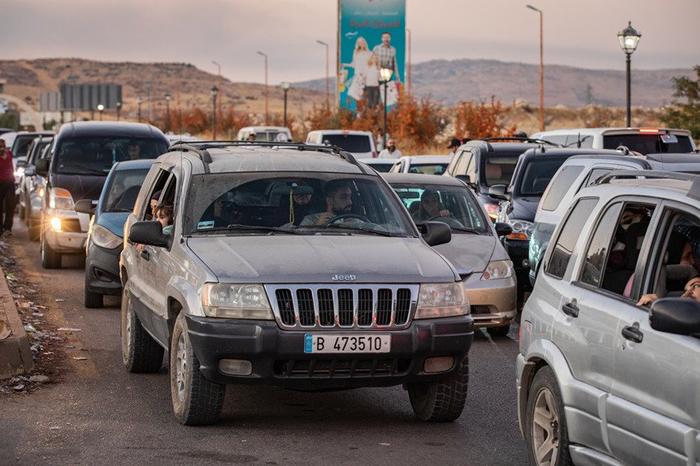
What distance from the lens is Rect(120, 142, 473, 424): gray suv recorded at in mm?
8914

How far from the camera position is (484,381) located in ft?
38.4

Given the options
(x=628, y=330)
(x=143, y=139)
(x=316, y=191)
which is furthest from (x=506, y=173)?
(x=628, y=330)

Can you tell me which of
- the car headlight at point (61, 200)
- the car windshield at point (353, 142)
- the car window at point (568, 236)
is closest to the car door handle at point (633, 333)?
the car window at point (568, 236)

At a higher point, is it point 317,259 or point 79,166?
point 79,166

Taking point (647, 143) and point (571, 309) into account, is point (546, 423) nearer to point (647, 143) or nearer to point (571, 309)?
point (571, 309)

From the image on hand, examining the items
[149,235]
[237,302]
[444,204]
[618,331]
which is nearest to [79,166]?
[444,204]

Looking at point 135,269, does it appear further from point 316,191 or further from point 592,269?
point 592,269

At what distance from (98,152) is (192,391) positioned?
13720 millimetres

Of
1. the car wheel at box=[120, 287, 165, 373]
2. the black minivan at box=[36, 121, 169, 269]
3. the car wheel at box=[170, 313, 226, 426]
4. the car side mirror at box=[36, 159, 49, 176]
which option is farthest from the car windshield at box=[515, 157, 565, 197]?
the car wheel at box=[170, 313, 226, 426]

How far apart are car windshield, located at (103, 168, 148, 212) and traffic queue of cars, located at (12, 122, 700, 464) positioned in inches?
190

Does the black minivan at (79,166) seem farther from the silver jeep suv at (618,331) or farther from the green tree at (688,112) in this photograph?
the green tree at (688,112)

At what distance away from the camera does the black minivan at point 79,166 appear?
841 inches

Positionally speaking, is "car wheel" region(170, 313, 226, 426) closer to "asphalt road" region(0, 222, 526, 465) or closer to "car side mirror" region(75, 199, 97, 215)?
"asphalt road" region(0, 222, 526, 465)

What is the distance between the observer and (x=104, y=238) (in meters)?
16.7
